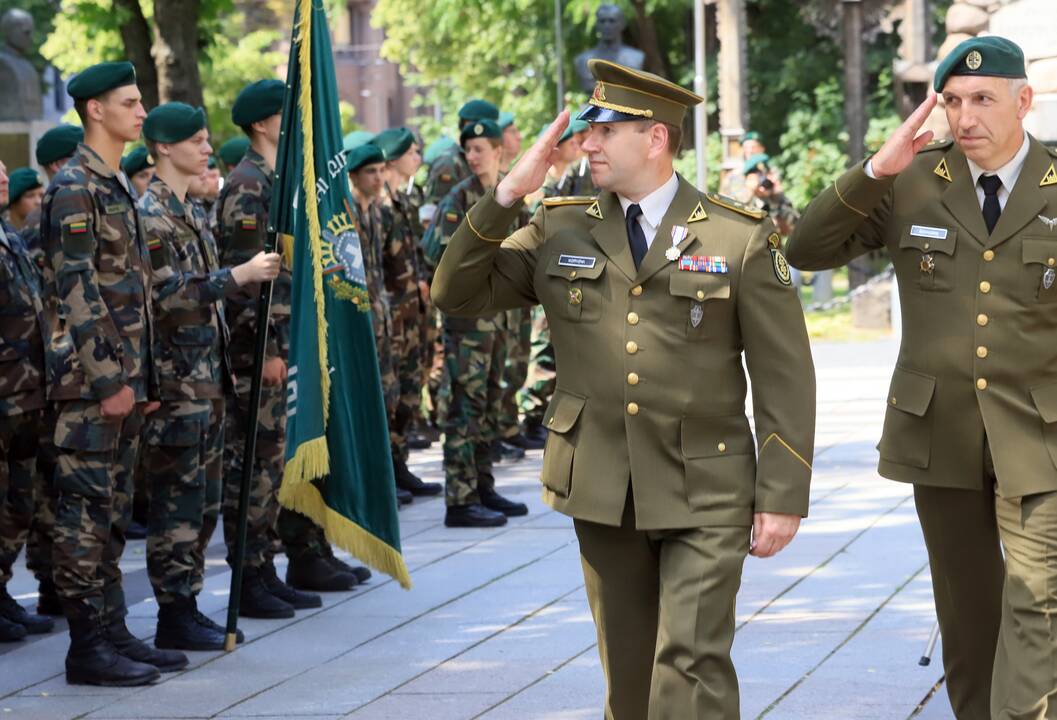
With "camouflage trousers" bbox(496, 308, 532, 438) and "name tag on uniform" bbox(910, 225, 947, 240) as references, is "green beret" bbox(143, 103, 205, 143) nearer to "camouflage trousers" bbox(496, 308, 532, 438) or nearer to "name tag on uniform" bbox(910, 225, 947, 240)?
"name tag on uniform" bbox(910, 225, 947, 240)

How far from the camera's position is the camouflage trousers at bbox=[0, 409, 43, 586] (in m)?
7.79

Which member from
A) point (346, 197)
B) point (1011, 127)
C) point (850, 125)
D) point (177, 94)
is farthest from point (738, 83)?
point (1011, 127)

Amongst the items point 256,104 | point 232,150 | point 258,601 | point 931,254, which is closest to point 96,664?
point 258,601

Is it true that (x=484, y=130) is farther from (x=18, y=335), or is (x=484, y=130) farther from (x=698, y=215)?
(x=698, y=215)

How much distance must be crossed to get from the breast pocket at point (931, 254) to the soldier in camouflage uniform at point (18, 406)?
3711 mm

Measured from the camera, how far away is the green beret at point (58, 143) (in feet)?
29.4

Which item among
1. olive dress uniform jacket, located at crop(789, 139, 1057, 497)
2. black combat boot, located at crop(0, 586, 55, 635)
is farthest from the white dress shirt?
black combat boot, located at crop(0, 586, 55, 635)

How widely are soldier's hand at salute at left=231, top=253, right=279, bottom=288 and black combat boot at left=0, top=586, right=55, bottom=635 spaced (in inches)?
74.9

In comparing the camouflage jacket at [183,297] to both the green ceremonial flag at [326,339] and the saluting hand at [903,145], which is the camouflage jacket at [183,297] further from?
the saluting hand at [903,145]

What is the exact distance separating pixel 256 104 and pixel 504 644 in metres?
2.66

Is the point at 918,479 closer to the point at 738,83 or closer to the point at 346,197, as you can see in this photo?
the point at 346,197

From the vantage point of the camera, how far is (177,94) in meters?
16.4

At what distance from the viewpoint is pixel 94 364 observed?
6805 mm

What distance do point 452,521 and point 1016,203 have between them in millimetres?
5488
